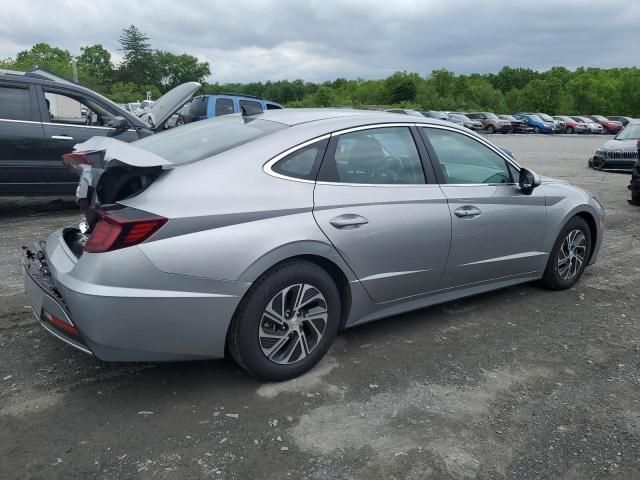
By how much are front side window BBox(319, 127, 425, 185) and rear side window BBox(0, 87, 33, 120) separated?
16.7ft

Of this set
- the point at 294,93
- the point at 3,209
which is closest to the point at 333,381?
the point at 3,209

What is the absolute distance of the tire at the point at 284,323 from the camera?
290 cm

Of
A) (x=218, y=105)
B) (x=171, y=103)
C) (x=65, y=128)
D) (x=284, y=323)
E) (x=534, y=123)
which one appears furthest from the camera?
(x=534, y=123)

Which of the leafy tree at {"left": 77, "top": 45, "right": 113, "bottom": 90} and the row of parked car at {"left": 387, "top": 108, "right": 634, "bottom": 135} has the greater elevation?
the leafy tree at {"left": 77, "top": 45, "right": 113, "bottom": 90}

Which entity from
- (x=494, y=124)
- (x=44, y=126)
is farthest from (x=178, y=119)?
(x=494, y=124)

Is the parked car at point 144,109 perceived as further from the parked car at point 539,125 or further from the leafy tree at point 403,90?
the leafy tree at point 403,90

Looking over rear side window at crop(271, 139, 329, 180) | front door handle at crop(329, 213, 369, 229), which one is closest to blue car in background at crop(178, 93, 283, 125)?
rear side window at crop(271, 139, 329, 180)

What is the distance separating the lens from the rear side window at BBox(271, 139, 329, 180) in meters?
3.11

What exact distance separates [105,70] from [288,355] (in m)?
110

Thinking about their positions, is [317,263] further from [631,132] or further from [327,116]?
[631,132]

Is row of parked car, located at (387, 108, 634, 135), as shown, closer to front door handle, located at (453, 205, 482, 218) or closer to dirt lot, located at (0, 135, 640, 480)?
front door handle, located at (453, 205, 482, 218)

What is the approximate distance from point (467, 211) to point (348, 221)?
1.09m

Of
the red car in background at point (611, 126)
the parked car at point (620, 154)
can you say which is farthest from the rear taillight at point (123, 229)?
the red car in background at point (611, 126)

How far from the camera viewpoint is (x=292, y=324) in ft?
10.1
